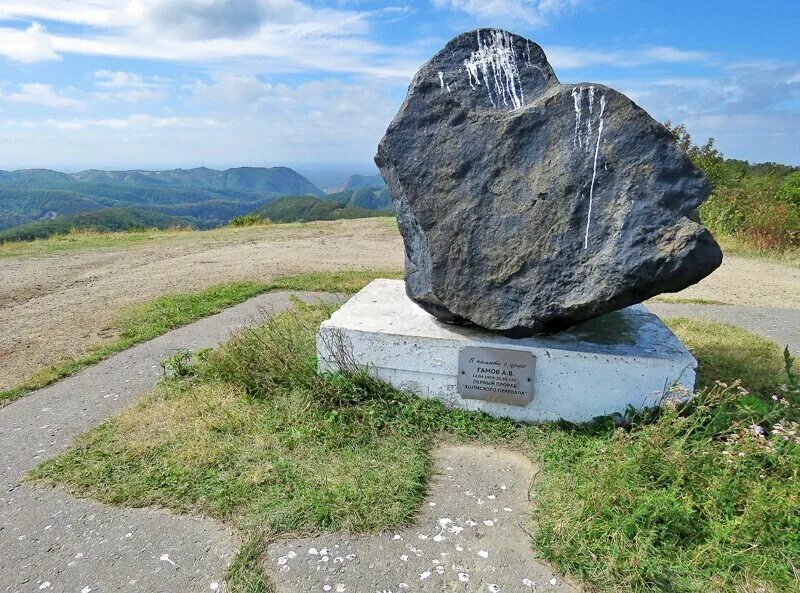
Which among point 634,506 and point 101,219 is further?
point 101,219

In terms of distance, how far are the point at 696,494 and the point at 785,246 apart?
41.8 ft

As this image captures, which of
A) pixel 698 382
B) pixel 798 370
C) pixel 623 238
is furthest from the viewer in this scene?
pixel 798 370

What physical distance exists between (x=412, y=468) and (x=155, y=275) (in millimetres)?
8917

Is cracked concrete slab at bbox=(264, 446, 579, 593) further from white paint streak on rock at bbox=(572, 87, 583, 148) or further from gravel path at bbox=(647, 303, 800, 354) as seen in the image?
gravel path at bbox=(647, 303, 800, 354)

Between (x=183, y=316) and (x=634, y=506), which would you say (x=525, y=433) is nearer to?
(x=634, y=506)

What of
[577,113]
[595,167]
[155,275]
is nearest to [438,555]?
[595,167]

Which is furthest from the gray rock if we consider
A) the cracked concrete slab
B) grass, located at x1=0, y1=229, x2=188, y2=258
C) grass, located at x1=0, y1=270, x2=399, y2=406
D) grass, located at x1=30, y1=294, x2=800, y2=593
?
grass, located at x1=0, y1=229, x2=188, y2=258

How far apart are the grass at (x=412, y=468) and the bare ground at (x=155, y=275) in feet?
8.47

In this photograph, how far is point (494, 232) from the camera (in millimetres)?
4285

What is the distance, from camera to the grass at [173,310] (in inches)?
228

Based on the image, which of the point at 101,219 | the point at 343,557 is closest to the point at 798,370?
the point at 343,557

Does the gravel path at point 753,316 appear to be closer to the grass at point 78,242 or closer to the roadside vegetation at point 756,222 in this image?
the roadside vegetation at point 756,222

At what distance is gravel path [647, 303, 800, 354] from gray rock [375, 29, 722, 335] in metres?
4.17

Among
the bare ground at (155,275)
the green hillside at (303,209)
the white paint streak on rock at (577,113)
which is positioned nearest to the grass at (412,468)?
the white paint streak on rock at (577,113)
